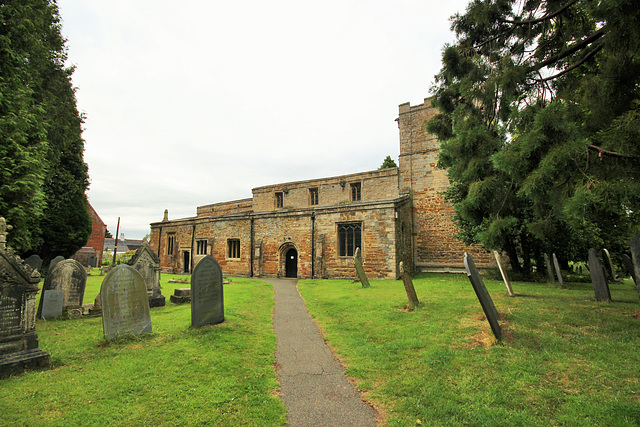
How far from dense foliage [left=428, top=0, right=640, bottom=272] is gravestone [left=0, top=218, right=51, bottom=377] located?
792 centimetres

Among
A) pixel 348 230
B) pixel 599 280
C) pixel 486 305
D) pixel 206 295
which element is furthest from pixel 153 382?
pixel 348 230

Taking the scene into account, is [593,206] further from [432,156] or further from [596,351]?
[432,156]

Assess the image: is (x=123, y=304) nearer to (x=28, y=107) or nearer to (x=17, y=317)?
(x=17, y=317)

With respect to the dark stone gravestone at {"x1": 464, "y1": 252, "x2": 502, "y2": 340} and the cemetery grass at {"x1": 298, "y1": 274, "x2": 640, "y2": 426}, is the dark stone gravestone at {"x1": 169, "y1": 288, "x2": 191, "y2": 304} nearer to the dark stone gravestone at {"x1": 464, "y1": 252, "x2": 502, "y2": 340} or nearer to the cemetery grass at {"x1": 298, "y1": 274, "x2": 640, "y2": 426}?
the cemetery grass at {"x1": 298, "y1": 274, "x2": 640, "y2": 426}

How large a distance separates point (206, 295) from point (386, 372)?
13.6ft

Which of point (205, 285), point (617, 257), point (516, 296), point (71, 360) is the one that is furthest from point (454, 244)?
point (71, 360)

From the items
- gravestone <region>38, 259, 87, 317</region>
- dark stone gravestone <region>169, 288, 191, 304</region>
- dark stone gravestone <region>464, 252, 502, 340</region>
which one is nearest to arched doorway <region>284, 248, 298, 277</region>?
dark stone gravestone <region>169, 288, 191, 304</region>

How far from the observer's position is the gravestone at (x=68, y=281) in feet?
25.7

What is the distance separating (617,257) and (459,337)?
18.2 metres

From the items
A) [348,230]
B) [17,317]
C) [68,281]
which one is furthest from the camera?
[348,230]

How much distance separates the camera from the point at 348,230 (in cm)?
1789

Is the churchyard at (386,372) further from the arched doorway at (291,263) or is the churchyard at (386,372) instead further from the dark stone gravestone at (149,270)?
the arched doorway at (291,263)

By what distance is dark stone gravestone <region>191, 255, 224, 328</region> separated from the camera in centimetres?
623

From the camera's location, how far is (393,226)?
16.3m
